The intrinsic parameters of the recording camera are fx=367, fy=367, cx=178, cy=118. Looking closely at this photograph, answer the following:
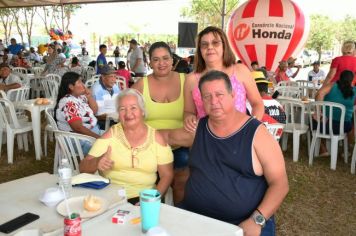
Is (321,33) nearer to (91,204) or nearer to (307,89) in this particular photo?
(307,89)

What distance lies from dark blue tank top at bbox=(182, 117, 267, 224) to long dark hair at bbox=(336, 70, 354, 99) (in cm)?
315

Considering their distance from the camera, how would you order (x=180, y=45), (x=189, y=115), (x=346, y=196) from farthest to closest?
(x=180, y=45), (x=346, y=196), (x=189, y=115)

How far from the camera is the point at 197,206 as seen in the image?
1.94 m

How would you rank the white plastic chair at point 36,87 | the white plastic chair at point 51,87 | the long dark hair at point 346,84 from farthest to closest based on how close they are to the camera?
the white plastic chair at point 36,87, the white plastic chair at point 51,87, the long dark hair at point 346,84

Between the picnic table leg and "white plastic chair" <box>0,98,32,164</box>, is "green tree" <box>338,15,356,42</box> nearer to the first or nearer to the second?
the picnic table leg

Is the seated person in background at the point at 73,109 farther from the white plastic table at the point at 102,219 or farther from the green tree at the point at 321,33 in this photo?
the green tree at the point at 321,33

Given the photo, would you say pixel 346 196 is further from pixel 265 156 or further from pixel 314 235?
pixel 265 156

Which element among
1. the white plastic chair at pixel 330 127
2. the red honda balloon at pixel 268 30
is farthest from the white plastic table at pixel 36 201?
the red honda balloon at pixel 268 30

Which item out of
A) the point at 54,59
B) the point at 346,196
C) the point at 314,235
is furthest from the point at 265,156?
the point at 54,59

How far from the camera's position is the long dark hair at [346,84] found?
445cm

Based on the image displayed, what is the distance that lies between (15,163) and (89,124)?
164 cm

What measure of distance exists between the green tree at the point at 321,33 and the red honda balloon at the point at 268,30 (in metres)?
21.1

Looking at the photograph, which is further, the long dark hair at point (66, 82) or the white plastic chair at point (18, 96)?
the white plastic chair at point (18, 96)

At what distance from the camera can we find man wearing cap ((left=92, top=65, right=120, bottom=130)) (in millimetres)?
4340
